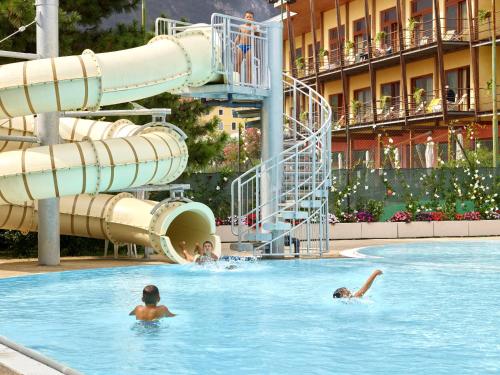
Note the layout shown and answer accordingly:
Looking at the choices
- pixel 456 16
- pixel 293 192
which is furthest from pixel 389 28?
pixel 293 192

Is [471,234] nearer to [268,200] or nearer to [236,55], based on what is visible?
[268,200]

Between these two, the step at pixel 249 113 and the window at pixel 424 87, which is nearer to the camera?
the step at pixel 249 113

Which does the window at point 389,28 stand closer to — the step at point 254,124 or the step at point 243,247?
the step at point 254,124

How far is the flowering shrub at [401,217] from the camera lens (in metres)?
27.6

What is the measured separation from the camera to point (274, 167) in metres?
20.1

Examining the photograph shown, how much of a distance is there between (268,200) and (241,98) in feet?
7.35

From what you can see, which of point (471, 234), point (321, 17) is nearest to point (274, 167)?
point (471, 234)

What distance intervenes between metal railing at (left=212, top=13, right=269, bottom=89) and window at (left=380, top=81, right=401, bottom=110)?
26702 millimetres

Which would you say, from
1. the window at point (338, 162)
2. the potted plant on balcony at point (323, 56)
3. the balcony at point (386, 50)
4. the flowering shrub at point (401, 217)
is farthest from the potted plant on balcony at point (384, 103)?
the flowering shrub at point (401, 217)

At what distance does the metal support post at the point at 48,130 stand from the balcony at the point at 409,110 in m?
25.7

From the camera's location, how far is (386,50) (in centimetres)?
4650

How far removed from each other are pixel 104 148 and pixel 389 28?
33.1 metres

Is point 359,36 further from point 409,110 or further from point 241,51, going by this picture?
point 241,51

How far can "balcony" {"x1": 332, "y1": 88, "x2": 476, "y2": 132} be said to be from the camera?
41.5m
